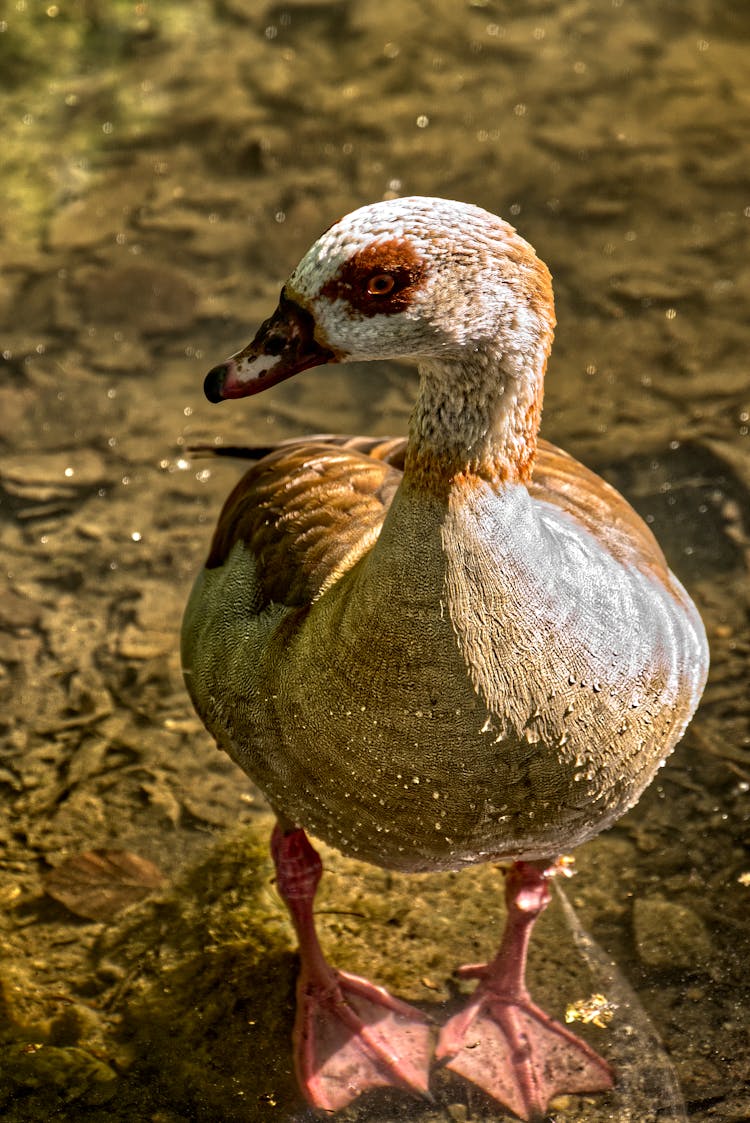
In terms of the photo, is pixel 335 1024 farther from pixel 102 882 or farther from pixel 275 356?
pixel 275 356

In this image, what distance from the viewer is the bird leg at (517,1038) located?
3846mm

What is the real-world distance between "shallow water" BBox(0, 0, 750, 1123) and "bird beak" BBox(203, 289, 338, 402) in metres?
2.06

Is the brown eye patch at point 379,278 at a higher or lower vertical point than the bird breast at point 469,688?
higher

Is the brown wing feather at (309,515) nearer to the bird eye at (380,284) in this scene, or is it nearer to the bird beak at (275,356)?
the bird beak at (275,356)

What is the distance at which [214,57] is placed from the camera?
7.75m

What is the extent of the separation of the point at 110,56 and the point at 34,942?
5.44 m

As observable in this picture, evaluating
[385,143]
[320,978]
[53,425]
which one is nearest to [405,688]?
[320,978]

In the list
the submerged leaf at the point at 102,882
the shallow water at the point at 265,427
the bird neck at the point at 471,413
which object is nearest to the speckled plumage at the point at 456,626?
the bird neck at the point at 471,413

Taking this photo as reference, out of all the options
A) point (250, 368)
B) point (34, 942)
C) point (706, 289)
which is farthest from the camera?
point (706, 289)

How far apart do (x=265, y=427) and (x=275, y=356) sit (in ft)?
10.0

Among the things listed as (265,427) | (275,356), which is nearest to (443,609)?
(275,356)

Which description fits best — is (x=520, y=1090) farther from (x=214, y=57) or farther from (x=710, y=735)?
(x=214, y=57)

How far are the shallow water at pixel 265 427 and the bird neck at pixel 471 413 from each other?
1881mm

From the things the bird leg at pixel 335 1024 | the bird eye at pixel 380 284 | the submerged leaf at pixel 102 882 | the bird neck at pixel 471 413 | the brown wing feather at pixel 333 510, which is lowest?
the submerged leaf at pixel 102 882
